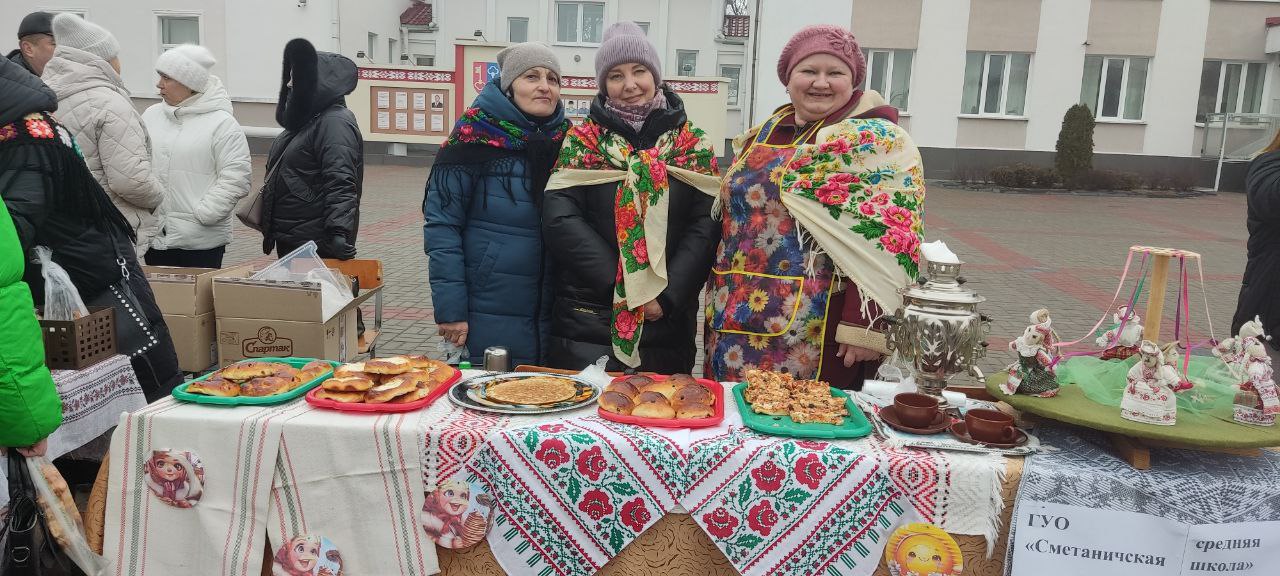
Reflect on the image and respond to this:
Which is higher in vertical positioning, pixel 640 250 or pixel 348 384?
pixel 640 250

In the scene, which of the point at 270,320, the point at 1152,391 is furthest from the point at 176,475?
the point at 1152,391

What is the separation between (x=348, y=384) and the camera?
2.19 meters

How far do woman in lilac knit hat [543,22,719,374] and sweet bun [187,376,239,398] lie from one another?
1.15 metres

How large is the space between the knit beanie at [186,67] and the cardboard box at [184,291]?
1.30 meters

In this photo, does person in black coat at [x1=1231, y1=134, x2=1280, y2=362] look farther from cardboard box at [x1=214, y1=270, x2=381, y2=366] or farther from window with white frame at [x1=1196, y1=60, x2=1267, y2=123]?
window with white frame at [x1=1196, y1=60, x2=1267, y2=123]

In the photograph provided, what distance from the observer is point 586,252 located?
2906mm

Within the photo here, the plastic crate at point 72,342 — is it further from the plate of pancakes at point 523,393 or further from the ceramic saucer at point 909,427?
the ceramic saucer at point 909,427

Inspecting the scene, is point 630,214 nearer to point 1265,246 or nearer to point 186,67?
point 1265,246

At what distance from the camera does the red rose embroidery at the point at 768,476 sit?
6.40 feet

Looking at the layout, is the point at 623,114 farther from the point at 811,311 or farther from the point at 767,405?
the point at 767,405

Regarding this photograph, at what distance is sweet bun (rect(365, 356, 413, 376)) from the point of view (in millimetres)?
2281

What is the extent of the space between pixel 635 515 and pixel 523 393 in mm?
507

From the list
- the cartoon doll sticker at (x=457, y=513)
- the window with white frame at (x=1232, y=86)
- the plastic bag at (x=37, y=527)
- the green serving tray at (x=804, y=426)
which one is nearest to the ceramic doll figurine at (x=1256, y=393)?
the green serving tray at (x=804, y=426)

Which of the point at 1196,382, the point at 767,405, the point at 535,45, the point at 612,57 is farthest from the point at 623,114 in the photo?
the point at 1196,382
